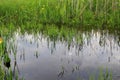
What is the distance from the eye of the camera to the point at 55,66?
9.60m

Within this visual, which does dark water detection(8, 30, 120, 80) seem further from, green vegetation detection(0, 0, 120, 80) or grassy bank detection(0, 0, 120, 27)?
grassy bank detection(0, 0, 120, 27)

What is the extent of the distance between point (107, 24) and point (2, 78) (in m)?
9.42

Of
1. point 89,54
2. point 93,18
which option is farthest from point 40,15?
point 89,54

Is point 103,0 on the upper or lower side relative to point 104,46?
upper

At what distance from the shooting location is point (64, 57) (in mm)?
10547

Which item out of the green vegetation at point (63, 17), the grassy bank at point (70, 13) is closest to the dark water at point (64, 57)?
the green vegetation at point (63, 17)

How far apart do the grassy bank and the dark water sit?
8.92ft

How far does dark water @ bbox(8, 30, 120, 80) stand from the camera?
8.92 meters

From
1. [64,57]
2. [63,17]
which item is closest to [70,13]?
[63,17]

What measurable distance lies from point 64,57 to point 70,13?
716 cm

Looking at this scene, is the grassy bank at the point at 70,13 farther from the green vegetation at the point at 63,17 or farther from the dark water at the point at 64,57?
the dark water at the point at 64,57

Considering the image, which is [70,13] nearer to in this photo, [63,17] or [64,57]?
[63,17]

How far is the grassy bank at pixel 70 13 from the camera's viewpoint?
16.5 m

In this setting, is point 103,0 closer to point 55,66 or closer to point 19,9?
point 19,9
